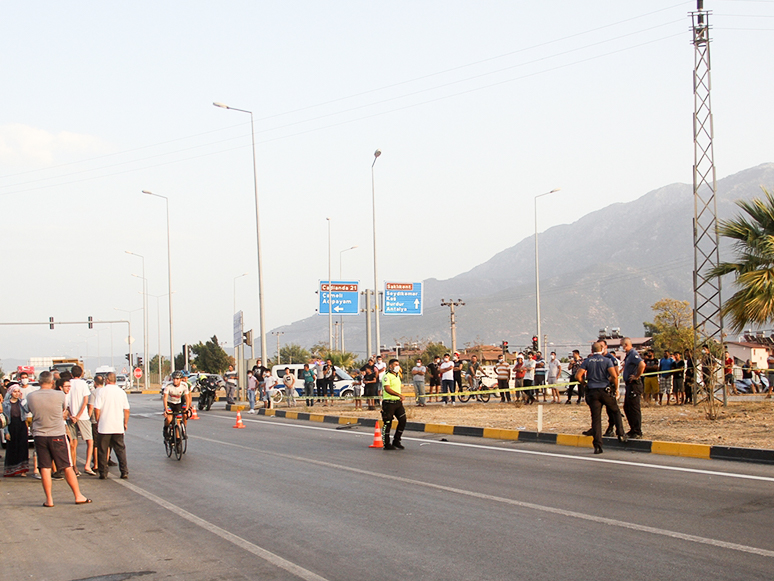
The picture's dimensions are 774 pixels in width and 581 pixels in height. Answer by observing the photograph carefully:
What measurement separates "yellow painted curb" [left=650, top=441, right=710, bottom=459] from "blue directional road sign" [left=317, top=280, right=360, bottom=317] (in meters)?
32.3

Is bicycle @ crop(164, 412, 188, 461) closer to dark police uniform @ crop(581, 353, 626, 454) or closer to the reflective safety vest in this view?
the reflective safety vest

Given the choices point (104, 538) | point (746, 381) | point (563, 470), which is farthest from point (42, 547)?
point (746, 381)

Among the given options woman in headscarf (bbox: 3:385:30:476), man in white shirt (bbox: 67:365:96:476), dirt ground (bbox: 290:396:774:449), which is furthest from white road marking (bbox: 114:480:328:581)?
dirt ground (bbox: 290:396:774:449)

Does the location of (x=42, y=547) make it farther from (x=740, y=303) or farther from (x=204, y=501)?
(x=740, y=303)

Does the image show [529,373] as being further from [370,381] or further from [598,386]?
[598,386]

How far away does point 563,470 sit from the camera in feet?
38.5

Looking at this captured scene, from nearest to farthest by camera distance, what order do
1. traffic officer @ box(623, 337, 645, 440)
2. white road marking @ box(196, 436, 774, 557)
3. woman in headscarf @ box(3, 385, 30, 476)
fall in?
white road marking @ box(196, 436, 774, 557) < woman in headscarf @ box(3, 385, 30, 476) < traffic officer @ box(623, 337, 645, 440)

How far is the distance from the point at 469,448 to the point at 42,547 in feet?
30.0

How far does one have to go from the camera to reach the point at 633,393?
585 inches

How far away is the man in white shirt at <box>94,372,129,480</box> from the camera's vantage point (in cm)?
1215

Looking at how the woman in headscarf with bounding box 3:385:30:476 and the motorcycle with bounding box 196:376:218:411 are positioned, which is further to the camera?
the motorcycle with bounding box 196:376:218:411

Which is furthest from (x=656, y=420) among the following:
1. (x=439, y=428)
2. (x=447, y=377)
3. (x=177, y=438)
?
(x=447, y=377)

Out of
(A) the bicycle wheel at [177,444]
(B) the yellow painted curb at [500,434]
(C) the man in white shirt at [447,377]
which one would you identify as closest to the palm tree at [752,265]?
(B) the yellow painted curb at [500,434]

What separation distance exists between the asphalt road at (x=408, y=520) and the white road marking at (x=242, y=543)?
30 millimetres
